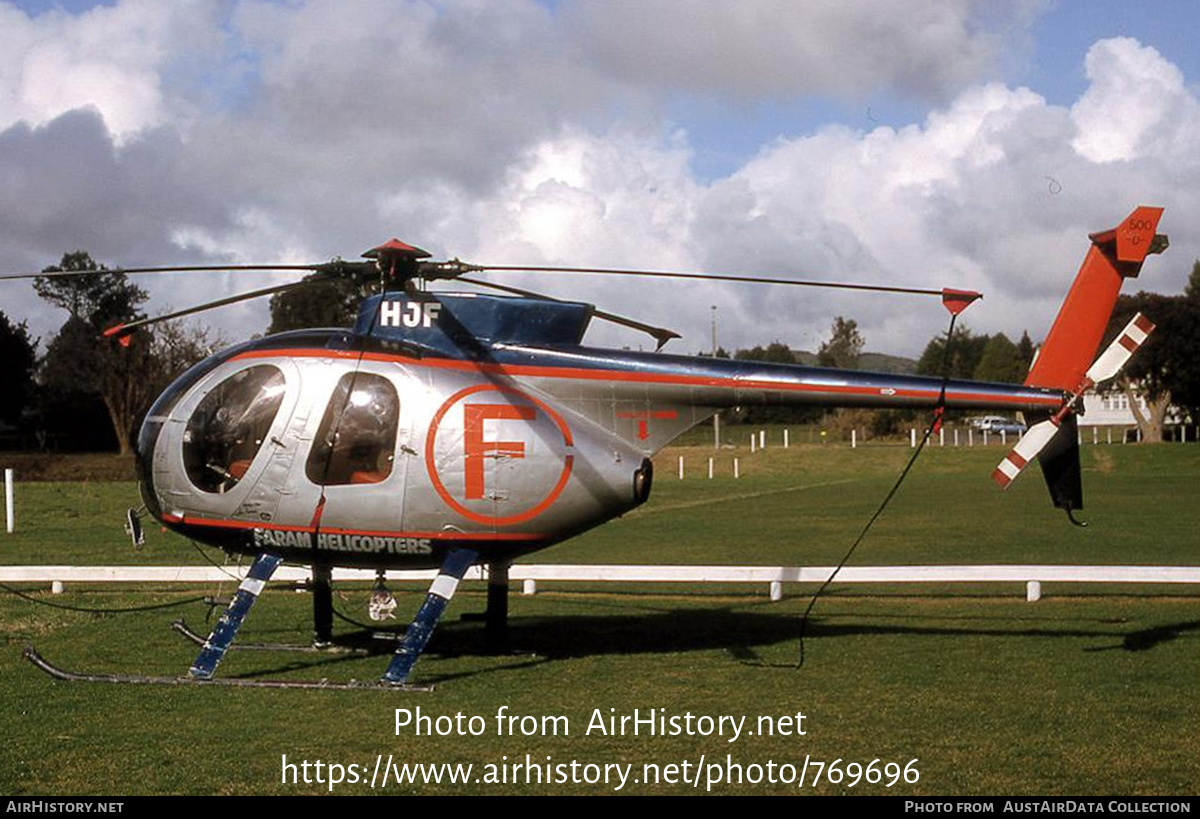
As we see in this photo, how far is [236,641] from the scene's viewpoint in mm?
13844

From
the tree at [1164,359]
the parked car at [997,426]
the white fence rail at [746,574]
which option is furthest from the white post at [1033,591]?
the parked car at [997,426]

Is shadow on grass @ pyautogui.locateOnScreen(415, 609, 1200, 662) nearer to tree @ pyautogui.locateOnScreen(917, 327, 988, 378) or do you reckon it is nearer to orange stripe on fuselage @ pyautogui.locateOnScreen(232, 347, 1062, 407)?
orange stripe on fuselage @ pyautogui.locateOnScreen(232, 347, 1062, 407)

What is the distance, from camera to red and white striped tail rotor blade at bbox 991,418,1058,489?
1217 centimetres

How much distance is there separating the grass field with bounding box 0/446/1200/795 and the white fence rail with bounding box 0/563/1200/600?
13.5 inches

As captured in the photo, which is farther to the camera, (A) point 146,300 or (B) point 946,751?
(A) point 146,300

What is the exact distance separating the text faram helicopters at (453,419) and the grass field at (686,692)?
119 centimetres

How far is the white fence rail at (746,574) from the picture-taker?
52.7 feet

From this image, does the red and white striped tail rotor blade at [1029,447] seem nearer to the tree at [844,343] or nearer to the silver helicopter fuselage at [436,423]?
the silver helicopter fuselage at [436,423]

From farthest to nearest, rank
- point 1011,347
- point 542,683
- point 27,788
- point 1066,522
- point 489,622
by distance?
point 1011,347, point 1066,522, point 489,622, point 542,683, point 27,788

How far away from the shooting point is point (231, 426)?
39.1 feet

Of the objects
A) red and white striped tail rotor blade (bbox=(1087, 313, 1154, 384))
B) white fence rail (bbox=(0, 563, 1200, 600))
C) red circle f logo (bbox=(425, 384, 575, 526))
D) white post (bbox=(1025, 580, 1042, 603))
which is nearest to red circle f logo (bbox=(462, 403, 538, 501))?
red circle f logo (bbox=(425, 384, 575, 526))
